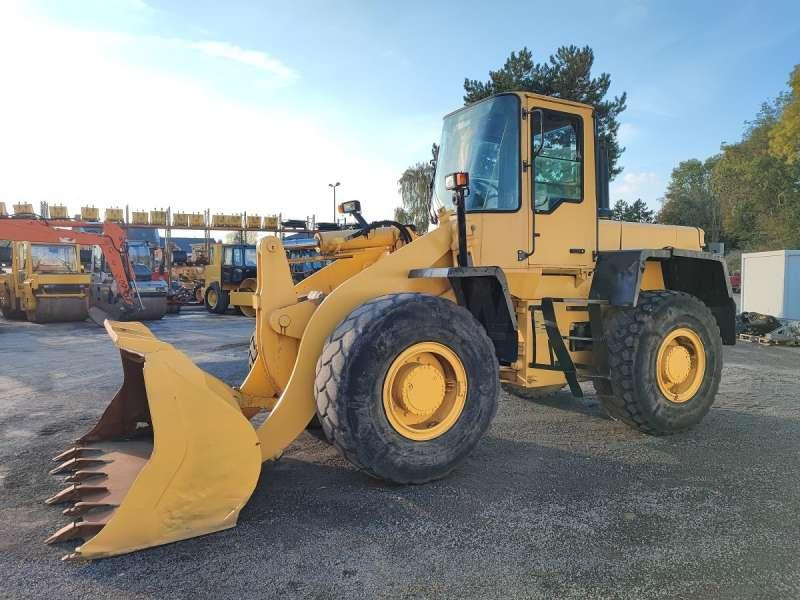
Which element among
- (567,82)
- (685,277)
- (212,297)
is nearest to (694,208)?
(567,82)

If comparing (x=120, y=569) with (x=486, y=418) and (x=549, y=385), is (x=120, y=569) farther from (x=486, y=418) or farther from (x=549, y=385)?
(x=549, y=385)

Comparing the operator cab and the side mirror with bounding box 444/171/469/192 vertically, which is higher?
the side mirror with bounding box 444/171/469/192

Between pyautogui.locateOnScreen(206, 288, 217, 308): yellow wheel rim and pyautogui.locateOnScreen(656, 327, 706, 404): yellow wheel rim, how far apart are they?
19.4 metres

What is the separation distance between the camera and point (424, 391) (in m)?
4.01

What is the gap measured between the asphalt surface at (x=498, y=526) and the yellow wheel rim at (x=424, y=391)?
418 mm

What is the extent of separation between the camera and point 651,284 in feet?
19.6

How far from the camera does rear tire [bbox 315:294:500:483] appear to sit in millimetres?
3676

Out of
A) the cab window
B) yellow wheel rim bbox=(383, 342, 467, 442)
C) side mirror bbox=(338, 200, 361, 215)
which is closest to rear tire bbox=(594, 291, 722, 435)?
the cab window

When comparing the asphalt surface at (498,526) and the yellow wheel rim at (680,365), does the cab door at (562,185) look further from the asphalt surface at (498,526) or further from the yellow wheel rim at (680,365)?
the asphalt surface at (498,526)

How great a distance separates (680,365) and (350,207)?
129 inches

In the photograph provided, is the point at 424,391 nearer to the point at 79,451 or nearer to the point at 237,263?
the point at 79,451

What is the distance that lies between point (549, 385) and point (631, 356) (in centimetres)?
73

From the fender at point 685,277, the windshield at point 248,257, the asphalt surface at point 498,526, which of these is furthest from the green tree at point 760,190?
the asphalt surface at point 498,526

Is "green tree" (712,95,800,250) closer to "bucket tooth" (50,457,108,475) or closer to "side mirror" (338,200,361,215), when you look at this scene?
"side mirror" (338,200,361,215)
